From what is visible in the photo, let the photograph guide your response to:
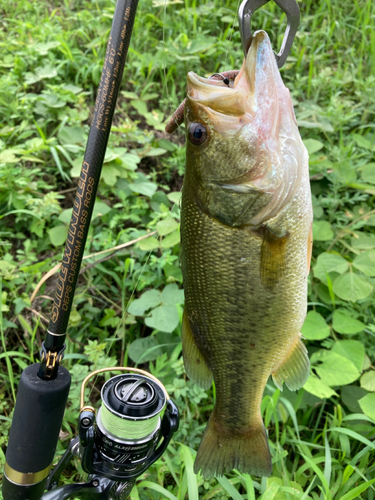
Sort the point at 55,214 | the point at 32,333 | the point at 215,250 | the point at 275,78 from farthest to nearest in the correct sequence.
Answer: the point at 55,214, the point at 32,333, the point at 215,250, the point at 275,78

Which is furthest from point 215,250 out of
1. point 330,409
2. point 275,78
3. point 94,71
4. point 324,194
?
point 94,71

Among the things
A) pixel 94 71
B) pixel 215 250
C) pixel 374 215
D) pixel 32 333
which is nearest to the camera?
pixel 215 250

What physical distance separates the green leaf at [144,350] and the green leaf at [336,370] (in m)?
0.91

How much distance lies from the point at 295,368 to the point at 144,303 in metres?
1.15

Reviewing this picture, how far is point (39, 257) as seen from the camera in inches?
117

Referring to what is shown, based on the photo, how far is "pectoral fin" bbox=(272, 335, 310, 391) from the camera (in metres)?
1.37

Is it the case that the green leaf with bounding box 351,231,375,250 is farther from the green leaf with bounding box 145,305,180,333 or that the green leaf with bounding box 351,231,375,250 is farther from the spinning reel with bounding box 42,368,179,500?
the spinning reel with bounding box 42,368,179,500

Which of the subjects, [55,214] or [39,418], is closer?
[39,418]

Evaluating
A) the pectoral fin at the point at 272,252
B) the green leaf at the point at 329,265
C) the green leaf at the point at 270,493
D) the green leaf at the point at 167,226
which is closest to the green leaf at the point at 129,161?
the green leaf at the point at 167,226

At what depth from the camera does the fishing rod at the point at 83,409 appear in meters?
1.15

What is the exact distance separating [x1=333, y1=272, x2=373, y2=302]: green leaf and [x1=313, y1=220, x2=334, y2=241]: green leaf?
0.37 metres

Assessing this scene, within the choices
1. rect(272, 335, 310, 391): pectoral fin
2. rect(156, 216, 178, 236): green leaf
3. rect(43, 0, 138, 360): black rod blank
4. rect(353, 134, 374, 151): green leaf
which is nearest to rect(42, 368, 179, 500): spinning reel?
rect(43, 0, 138, 360): black rod blank

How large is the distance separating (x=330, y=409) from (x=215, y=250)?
1.76 meters

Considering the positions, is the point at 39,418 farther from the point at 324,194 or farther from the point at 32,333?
the point at 324,194
